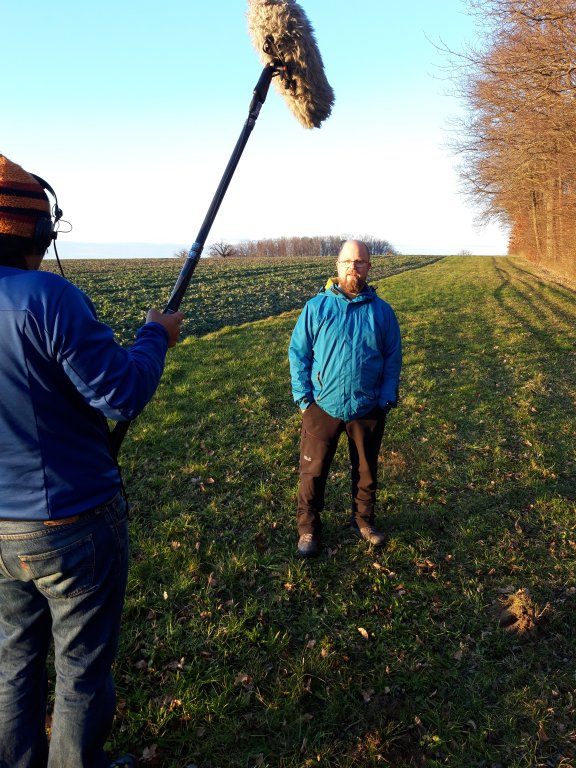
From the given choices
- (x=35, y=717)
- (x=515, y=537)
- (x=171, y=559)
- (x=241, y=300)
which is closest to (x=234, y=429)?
(x=171, y=559)

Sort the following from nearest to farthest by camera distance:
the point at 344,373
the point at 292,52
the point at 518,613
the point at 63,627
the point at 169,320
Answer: the point at 63,627 → the point at 169,320 → the point at 292,52 → the point at 518,613 → the point at 344,373

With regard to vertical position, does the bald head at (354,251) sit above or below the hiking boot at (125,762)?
above

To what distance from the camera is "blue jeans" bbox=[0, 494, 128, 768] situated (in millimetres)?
1920

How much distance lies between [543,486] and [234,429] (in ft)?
13.8

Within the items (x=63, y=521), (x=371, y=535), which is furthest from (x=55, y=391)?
(x=371, y=535)

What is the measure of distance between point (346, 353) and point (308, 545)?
6.00 ft

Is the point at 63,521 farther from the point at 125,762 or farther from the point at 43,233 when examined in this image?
the point at 125,762

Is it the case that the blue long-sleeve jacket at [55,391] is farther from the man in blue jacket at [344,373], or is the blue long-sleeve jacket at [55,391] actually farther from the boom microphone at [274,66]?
the man in blue jacket at [344,373]

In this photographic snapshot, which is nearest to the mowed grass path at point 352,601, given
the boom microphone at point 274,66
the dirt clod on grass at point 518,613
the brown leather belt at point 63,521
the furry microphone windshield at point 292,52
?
the dirt clod on grass at point 518,613

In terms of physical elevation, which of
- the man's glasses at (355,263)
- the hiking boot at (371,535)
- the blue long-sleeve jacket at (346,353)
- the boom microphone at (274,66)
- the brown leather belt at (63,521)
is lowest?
the hiking boot at (371,535)

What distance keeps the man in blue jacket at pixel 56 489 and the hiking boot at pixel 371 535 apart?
2.92 m

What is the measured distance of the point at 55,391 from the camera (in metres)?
Answer: 1.83

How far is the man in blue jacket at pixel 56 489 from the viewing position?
1741 millimetres

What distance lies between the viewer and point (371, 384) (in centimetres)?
423
